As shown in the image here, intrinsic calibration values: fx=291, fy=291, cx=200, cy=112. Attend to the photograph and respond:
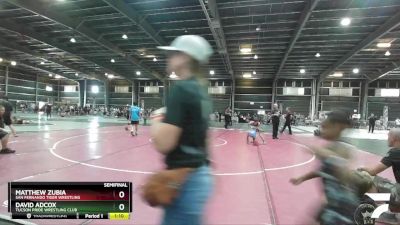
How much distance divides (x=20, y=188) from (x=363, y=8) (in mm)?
19302

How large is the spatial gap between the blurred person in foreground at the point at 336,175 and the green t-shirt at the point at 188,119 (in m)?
1.56

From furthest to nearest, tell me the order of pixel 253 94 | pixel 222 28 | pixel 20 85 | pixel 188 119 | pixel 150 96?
1. pixel 150 96
2. pixel 20 85
3. pixel 253 94
4. pixel 222 28
5. pixel 188 119

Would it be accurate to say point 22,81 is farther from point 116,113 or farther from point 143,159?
point 143,159

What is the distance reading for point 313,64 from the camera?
33.2 meters

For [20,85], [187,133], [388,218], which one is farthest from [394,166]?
[20,85]

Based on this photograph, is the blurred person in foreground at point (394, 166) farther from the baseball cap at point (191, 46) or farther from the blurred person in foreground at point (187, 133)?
the baseball cap at point (191, 46)

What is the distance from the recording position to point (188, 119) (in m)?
1.81

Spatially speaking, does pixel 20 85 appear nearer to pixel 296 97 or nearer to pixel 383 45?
pixel 296 97

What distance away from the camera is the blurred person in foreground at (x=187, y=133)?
1779 mm

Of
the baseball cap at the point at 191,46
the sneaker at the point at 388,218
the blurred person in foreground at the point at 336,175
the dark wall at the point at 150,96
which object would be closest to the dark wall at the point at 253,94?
the dark wall at the point at 150,96

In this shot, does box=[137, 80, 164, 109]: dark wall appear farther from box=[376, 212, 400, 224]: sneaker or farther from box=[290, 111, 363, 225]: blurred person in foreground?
box=[290, 111, 363, 225]: blurred person in foreground

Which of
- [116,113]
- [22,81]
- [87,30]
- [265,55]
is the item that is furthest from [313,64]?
[22,81]
